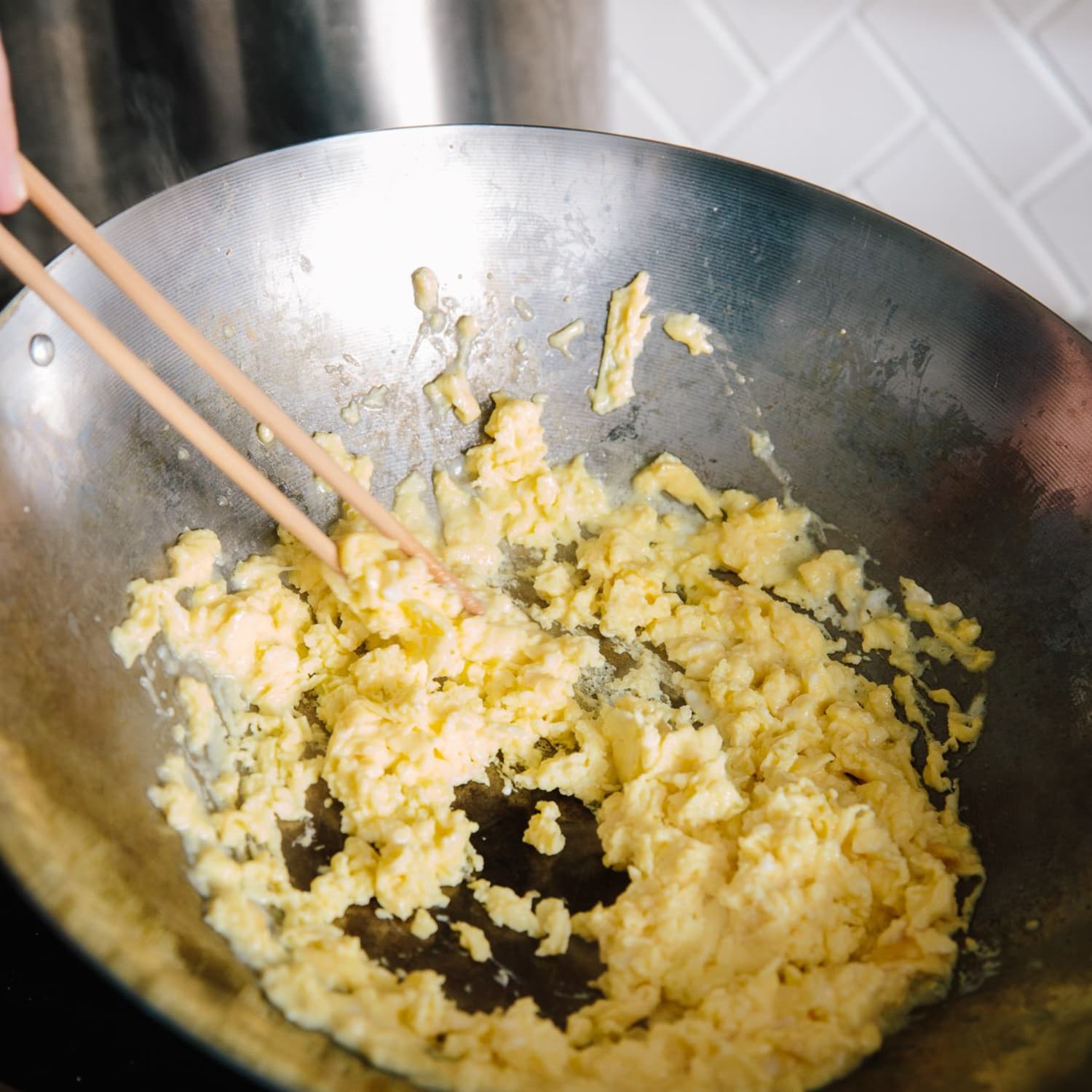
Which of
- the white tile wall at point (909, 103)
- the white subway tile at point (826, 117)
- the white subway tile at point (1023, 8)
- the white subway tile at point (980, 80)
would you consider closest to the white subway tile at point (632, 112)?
the white tile wall at point (909, 103)

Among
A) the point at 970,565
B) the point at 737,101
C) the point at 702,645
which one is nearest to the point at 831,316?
the point at 970,565

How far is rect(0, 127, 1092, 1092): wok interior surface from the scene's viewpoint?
1.10 meters

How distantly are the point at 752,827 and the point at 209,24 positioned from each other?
1.37 meters

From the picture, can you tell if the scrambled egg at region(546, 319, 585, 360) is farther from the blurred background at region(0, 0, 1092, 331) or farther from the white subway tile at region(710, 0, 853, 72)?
the white subway tile at region(710, 0, 853, 72)

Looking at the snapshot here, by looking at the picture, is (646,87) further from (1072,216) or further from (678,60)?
(1072,216)

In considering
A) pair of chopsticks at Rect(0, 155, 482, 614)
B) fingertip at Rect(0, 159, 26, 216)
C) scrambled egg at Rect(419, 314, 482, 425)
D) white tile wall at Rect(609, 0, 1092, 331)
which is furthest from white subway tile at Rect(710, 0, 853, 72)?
fingertip at Rect(0, 159, 26, 216)

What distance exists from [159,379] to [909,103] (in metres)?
1.49

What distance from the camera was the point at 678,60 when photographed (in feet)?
6.62

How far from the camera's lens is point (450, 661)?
1.46 meters

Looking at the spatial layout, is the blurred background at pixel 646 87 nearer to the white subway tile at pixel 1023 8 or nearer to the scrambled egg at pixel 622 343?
the white subway tile at pixel 1023 8

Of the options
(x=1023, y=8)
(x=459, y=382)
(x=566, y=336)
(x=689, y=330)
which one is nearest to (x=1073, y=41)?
(x=1023, y=8)

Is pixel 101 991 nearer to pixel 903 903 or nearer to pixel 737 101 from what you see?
pixel 903 903

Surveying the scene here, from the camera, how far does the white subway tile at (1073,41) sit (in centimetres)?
183

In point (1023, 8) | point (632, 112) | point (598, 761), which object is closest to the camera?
point (598, 761)
